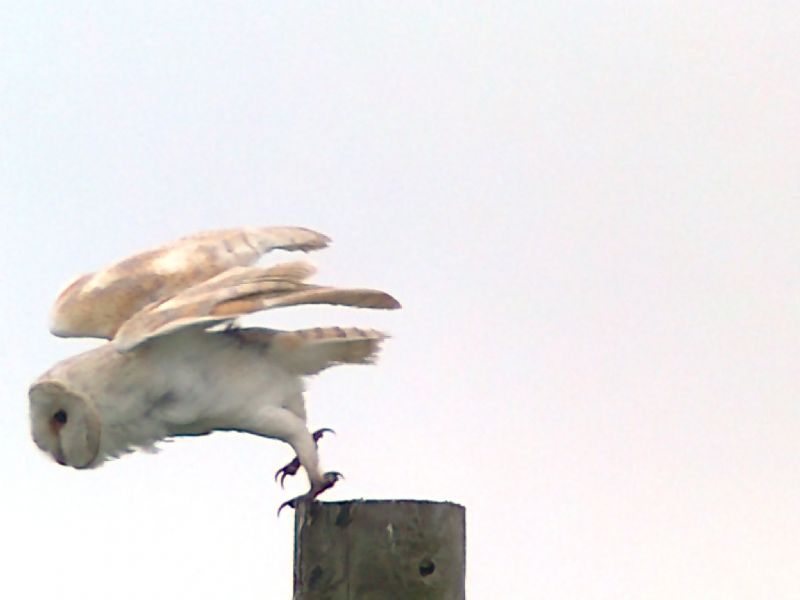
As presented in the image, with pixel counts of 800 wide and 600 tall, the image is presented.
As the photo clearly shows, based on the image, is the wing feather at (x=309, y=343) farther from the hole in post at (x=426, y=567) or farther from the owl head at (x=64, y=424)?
the hole in post at (x=426, y=567)

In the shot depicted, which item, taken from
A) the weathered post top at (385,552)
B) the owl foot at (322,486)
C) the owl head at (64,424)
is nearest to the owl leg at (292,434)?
the owl foot at (322,486)

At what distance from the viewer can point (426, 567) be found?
287cm

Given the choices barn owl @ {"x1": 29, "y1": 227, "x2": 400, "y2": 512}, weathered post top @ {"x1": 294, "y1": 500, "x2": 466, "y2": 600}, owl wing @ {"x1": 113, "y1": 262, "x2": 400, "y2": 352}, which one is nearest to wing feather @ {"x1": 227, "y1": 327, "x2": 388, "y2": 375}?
barn owl @ {"x1": 29, "y1": 227, "x2": 400, "y2": 512}

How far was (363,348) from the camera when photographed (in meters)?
4.14

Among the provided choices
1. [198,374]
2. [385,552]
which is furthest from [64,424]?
[385,552]

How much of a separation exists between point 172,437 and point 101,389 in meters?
0.27

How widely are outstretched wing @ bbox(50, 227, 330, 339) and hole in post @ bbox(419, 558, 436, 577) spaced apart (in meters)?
1.50

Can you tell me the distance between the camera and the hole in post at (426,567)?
2.86 meters

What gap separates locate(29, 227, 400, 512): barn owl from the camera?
3.68m

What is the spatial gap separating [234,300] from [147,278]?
0.56 meters

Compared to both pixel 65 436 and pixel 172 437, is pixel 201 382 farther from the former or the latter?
pixel 65 436

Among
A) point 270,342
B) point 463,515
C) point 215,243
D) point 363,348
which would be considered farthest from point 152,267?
point 463,515

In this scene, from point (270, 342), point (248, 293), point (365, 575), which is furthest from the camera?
point (270, 342)

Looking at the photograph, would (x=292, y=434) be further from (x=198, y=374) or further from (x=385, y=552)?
(x=385, y=552)
